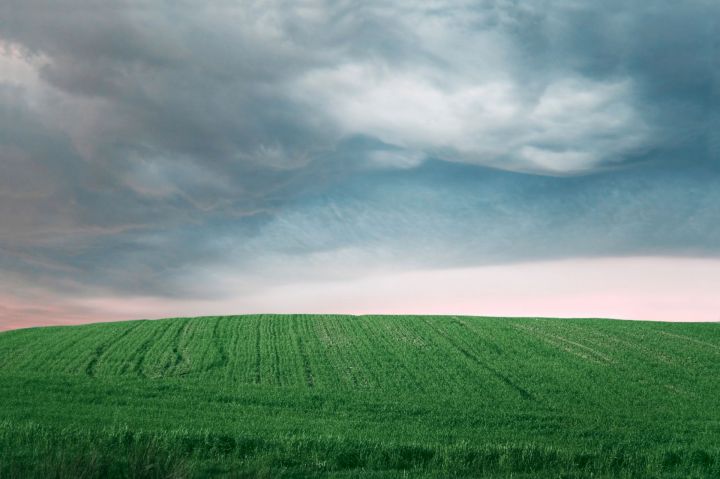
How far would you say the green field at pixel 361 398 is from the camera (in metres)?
14.0

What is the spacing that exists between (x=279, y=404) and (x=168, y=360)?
12.7 meters

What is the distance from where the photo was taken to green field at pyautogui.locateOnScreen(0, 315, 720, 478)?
1397 centimetres

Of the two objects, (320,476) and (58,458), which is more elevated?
(58,458)

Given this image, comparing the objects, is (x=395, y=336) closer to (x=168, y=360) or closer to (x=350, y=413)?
(x=168, y=360)

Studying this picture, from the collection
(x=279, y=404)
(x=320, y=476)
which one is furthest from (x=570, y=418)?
(x=320, y=476)

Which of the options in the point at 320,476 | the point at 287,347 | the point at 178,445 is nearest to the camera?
the point at 320,476

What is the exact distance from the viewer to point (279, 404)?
2386 cm

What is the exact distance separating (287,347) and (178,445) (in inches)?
925

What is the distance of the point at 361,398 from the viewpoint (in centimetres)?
2561

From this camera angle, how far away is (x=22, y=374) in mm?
29312

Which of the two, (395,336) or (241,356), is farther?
(395,336)

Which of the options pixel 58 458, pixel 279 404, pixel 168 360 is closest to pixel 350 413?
pixel 279 404

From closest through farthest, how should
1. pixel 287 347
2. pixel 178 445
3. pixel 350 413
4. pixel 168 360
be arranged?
1. pixel 178 445
2. pixel 350 413
3. pixel 168 360
4. pixel 287 347

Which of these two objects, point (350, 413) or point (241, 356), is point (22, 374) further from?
point (350, 413)
